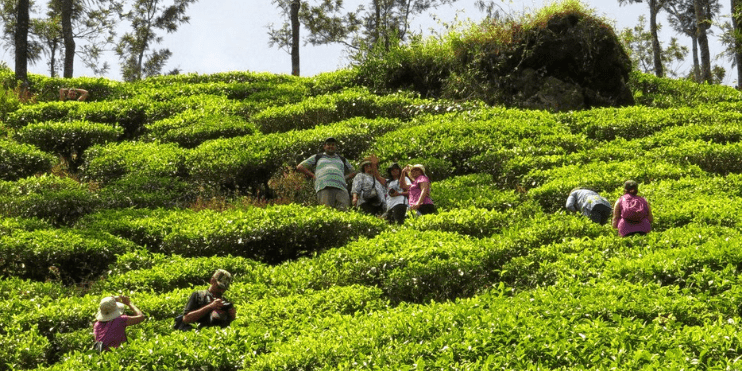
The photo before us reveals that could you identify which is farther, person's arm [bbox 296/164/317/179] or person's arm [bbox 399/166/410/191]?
person's arm [bbox 296/164/317/179]

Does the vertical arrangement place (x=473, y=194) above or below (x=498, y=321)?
above

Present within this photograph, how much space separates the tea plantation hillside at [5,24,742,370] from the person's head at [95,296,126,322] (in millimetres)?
437

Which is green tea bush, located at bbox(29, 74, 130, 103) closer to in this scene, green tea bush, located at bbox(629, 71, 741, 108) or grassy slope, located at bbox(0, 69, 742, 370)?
grassy slope, located at bbox(0, 69, 742, 370)

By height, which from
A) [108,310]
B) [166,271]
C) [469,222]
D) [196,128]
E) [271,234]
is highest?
[196,128]

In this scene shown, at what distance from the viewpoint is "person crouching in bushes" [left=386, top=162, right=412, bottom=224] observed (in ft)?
48.0

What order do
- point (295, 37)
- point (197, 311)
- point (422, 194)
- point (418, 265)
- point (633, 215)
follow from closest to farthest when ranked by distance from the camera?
point (197, 311), point (418, 265), point (633, 215), point (422, 194), point (295, 37)

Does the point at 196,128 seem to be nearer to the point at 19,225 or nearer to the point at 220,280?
the point at 19,225

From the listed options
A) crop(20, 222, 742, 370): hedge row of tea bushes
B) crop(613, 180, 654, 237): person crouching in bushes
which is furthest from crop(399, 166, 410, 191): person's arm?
crop(613, 180, 654, 237): person crouching in bushes


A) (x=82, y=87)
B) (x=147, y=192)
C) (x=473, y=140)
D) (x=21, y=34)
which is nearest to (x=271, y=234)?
(x=147, y=192)

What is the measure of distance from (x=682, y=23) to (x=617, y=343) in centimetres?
5271

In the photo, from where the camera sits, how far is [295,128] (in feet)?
69.5

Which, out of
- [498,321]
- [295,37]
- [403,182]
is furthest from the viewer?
[295,37]

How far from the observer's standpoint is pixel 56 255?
12336mm

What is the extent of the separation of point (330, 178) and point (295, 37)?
20.8m
